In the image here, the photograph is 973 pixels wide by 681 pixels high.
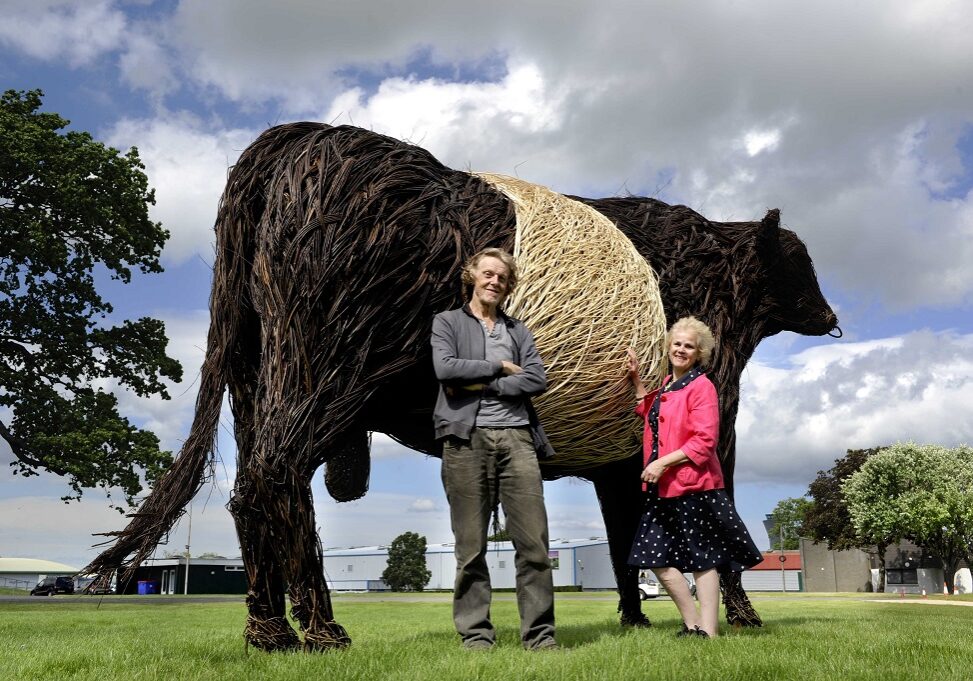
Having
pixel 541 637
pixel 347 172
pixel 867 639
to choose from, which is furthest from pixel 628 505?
pixel 347 172

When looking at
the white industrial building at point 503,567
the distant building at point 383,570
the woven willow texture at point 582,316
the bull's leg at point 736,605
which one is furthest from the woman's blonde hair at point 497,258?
the white industrial building at point 503,567

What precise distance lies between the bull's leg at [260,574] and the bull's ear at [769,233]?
4.20m

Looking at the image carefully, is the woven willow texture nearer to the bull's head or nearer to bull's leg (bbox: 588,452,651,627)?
bull's leg (bbox: 588,452,651,627)

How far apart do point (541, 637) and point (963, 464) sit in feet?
137

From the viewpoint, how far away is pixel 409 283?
4344mm

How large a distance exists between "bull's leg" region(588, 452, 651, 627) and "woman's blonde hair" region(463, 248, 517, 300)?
235 centimetres

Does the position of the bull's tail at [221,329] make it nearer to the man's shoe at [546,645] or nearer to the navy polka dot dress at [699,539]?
the man's shoe at [546,645]

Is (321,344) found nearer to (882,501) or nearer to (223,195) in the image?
(223,195)

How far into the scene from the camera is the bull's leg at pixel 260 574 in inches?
156

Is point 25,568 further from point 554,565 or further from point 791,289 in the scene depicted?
point 791,289

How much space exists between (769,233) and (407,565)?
160 ft

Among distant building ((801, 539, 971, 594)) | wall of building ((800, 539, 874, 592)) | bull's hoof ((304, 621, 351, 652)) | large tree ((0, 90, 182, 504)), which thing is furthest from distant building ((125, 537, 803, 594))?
bull's hoof ((304, 621, 351, 652))

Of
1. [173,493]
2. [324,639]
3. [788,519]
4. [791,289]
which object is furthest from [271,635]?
[788,519]

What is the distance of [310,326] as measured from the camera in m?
4.09
